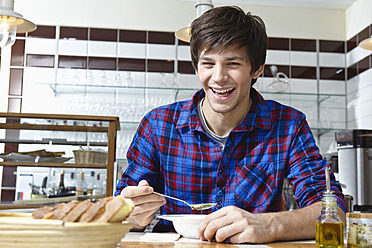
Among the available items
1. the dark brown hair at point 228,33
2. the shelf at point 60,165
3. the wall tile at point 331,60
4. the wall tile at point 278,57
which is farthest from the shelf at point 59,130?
the wall tile at point 331,60

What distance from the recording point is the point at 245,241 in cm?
117

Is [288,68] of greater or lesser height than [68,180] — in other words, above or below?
above

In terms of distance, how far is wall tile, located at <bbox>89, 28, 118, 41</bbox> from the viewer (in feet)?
14.9

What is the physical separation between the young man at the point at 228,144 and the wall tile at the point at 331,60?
319cm

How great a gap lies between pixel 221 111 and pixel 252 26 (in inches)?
12.5

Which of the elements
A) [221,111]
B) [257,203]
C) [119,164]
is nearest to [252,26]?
[221,111]

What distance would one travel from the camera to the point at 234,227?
1.16 metres

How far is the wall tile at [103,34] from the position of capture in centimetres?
454

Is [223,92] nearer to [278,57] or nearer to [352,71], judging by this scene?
[278,57]

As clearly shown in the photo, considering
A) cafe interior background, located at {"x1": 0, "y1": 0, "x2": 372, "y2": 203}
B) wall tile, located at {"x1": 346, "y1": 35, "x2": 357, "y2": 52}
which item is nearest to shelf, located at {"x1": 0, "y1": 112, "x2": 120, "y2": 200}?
cafe interior background, located at {"x1": 0, "y1": 0, "x2": 372, "y2": 203}

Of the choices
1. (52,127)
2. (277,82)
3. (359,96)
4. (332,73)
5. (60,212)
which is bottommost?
(60,212)

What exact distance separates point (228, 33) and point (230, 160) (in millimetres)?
425

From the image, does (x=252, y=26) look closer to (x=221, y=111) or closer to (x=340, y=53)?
(x=221, y=111)

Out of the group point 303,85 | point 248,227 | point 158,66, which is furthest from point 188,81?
point 248,227
